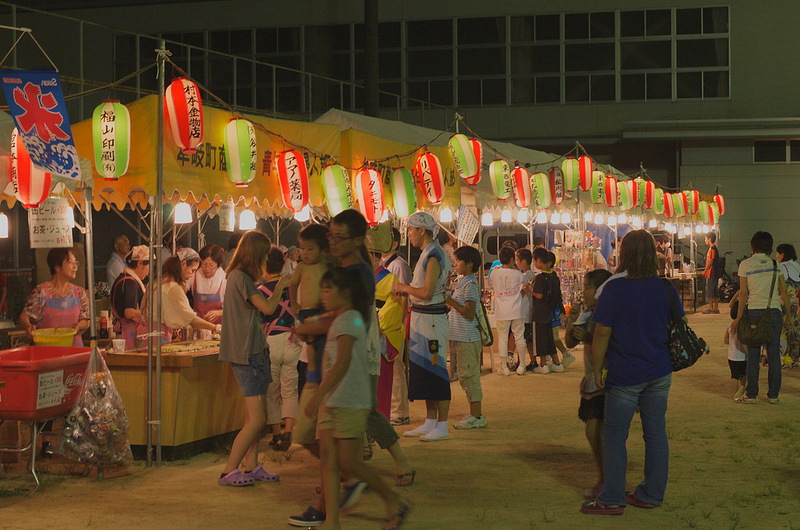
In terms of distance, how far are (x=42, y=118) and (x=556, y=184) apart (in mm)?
10242

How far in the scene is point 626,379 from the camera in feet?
16.6

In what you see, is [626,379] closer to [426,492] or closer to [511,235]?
[426,492]

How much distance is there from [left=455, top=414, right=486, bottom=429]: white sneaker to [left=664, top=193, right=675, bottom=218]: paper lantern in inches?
584

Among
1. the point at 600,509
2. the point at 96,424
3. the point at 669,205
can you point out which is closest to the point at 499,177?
the point at 600,509

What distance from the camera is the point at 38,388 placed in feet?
19.0

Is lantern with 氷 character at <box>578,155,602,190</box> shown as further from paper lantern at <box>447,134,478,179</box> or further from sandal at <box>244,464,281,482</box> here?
sandal at <box>244,464,281,482</box>

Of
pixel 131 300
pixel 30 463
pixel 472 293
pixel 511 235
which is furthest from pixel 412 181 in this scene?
pixel 511 235

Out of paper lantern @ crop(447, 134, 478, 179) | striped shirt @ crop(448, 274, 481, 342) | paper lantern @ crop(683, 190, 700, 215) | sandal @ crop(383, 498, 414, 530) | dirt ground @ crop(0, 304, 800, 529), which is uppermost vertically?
paper lantern @ crop(683, 190, 700, 215)

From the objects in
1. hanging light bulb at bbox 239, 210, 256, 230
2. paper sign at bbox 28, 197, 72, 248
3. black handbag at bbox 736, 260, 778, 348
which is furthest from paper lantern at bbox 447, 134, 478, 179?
paper sign at bbox 28, 197, 72, 248

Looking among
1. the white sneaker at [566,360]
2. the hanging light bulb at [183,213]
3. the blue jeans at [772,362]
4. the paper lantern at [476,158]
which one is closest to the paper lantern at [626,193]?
the white sneaker at [566,360]

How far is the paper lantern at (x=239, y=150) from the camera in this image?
7.37 metres

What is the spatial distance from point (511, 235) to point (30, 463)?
842 inches

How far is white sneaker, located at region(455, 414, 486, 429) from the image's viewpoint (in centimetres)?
799

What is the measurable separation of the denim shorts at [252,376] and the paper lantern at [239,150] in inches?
84.0
